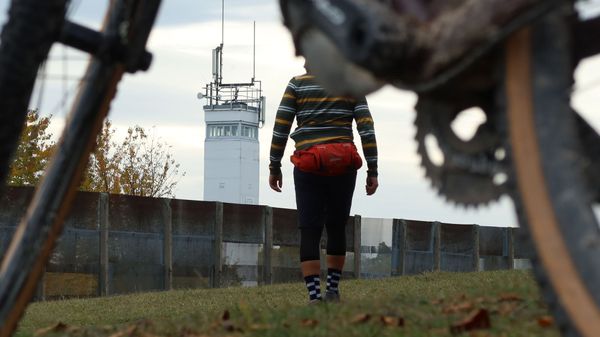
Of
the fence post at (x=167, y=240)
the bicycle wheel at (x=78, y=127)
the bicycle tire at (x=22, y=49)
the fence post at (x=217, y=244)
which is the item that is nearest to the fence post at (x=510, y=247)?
the fence post at (x=217, y=244)

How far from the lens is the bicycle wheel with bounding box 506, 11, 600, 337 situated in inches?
97.0

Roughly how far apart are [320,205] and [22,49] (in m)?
6.05

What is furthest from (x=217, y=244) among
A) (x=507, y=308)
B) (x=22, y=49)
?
(x=22, y=49)

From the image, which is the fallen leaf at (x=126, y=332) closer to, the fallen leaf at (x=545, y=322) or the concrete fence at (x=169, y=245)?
the fallen leaf at (x=545, y=322)

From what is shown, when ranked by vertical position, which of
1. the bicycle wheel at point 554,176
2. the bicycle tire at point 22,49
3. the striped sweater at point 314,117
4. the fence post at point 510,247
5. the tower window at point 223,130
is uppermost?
the tower window at point 223,130

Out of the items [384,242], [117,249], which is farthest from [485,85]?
[384,242]

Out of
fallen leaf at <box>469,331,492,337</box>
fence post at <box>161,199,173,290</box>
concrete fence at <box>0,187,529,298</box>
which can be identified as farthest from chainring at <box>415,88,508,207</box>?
fence post at <box>161,199,173,290</box>

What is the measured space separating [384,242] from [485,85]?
28104mm

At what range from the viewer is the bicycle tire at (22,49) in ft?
11.3

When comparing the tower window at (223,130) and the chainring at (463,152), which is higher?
the tower window at (223,130)

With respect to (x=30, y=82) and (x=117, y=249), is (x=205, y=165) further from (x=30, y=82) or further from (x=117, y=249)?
(x=30, y=82)

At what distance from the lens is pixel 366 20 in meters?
2.79

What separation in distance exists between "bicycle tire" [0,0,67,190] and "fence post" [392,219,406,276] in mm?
27919

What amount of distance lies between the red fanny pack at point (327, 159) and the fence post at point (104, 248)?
12945 millimetres
